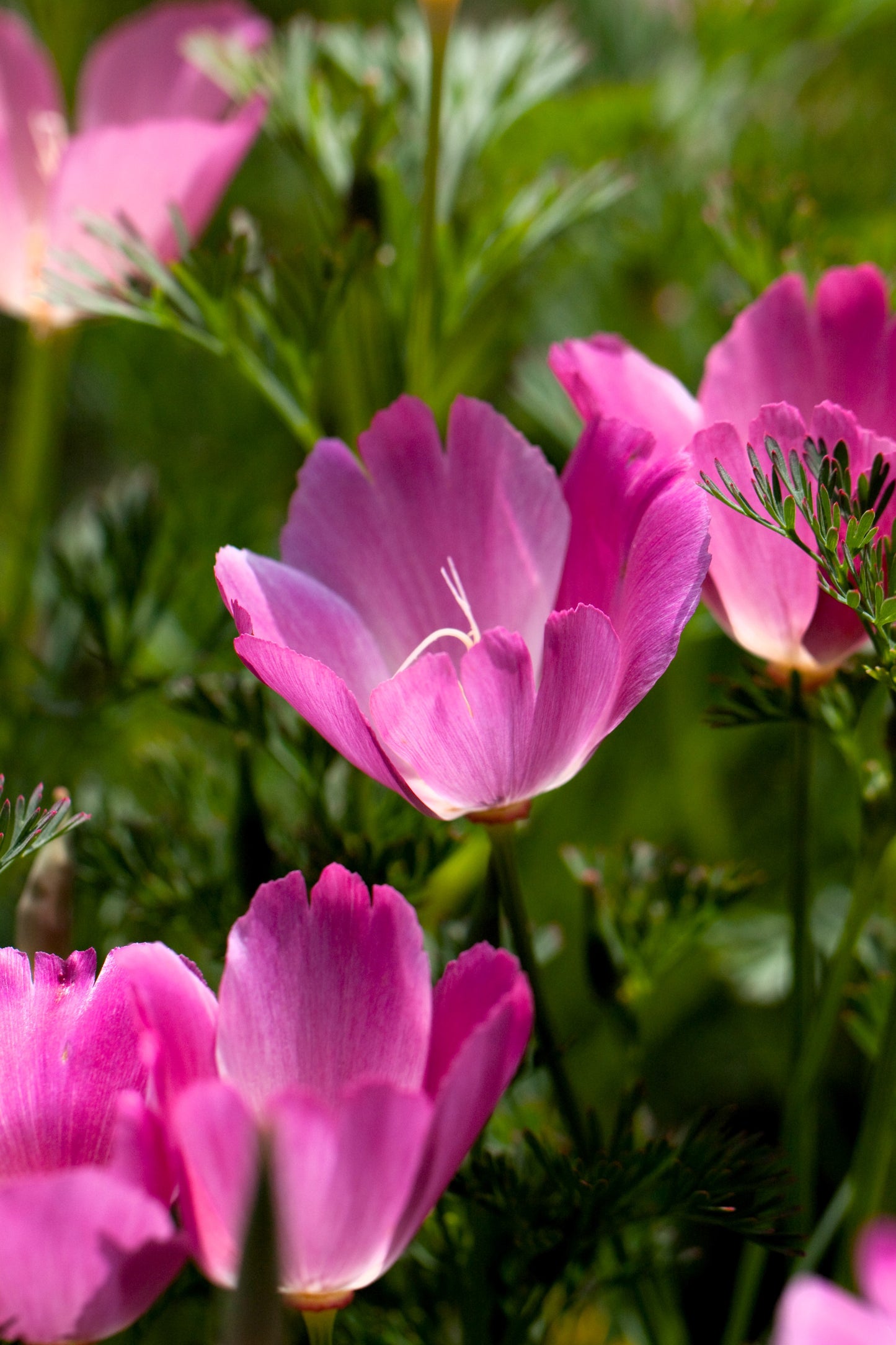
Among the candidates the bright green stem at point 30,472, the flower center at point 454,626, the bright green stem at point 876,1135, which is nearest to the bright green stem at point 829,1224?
the bright green stem at point 876,1135

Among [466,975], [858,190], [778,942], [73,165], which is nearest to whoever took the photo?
[466,975]

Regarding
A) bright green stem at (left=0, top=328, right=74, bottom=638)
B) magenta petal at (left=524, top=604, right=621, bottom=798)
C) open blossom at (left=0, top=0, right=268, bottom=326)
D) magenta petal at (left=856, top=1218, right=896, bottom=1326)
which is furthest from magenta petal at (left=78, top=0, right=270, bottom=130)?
magenta petal at (left=856, top=1218, right=896, bottom=1326)

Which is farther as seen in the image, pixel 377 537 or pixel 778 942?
pixel 778 942

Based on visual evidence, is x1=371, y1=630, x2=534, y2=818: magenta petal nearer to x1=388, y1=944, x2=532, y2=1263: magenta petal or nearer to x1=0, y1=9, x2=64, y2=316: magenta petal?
x1=388, y1=944, x2=532, y2=1263: magenta petal

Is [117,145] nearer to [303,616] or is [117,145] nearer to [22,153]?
[22,153]

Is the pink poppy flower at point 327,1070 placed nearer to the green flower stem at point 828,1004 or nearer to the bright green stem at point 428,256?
the green flower stem at point 828,1004

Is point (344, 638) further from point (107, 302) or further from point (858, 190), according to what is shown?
point (858, 190)

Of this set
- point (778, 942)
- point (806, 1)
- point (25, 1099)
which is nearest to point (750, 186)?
point (806, 1)
